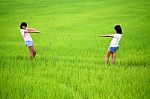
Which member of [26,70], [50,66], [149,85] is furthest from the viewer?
[50,66]

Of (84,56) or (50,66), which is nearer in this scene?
(50,66)

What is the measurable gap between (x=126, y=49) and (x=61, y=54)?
152 cm

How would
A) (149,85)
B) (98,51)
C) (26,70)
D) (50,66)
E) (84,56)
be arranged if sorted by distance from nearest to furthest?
(149,85), (26,70), (50,66), (84,56), (98,51)

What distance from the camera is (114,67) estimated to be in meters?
4.84

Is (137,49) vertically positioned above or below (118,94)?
above

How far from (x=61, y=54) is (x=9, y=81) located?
2.56m

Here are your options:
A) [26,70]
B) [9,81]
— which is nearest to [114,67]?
[26,70]

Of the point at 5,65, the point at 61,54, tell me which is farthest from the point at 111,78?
the point at 61,54

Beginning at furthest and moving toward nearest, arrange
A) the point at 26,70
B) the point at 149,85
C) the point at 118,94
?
the point at 26,70 < the point at 149,85 < the point at 118,94

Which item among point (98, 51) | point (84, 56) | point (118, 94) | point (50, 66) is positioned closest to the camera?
point (118, 94)

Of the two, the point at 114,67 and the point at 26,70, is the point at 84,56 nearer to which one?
the point at 114,67

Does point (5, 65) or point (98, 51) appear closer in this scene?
point (5, 65)

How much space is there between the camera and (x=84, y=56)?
6.15 metres

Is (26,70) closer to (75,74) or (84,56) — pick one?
(75,74)
